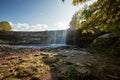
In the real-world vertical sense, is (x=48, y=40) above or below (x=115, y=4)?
below

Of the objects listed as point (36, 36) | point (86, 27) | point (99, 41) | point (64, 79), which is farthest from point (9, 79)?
point (36, 36)

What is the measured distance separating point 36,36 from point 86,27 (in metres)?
36.2

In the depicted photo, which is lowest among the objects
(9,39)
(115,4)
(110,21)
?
(9,39)

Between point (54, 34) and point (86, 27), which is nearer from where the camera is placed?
point (86, 27)

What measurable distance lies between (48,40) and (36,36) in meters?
4.00

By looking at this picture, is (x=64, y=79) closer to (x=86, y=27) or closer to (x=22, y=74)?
(x=22, y=74)

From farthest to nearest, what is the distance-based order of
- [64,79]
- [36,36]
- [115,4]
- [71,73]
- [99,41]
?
[36,36] < [99,41] < [71,73] < [64,79] < [115,4]

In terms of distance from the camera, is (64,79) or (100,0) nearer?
(100,0)

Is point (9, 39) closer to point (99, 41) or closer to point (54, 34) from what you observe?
point (54, 34)

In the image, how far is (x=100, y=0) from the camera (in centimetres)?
424

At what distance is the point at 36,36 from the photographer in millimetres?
40500

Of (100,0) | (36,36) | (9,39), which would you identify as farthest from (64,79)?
(9,39)

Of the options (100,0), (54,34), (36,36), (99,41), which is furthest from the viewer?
(36,36)

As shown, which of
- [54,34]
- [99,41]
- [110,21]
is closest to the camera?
[110,21]
